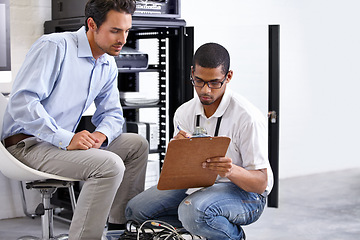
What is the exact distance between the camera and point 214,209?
2379 millimetres

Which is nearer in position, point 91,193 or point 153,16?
point 91,193

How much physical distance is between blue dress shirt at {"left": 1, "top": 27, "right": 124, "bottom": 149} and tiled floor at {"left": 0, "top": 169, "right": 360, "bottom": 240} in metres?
0.96

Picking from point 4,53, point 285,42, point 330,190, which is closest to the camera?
point 4,53

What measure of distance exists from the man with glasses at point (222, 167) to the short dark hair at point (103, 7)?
42 cm

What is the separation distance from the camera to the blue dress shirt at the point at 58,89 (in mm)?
2559

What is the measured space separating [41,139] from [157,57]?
1668mm

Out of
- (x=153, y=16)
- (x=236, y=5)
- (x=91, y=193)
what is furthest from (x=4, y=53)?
(x=236, y=5)

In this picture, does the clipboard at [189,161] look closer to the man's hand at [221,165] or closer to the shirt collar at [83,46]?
the man's hand at [221,165]

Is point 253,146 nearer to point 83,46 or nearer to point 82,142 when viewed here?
point 82,142

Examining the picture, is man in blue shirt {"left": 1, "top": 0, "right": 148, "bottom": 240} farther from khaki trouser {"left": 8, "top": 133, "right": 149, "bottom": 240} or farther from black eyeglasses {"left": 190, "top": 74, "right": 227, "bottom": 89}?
black eyeglasses {"left": 190, "top": 74, "right": 227, "bottom": 89}

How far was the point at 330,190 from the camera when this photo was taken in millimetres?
4812

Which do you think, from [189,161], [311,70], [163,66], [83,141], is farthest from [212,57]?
[311,70]

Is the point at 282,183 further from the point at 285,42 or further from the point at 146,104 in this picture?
the point at 146,104

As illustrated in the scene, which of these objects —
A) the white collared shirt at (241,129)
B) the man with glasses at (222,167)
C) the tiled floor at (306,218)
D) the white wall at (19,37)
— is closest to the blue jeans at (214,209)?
the man with glasses at (222,167)
